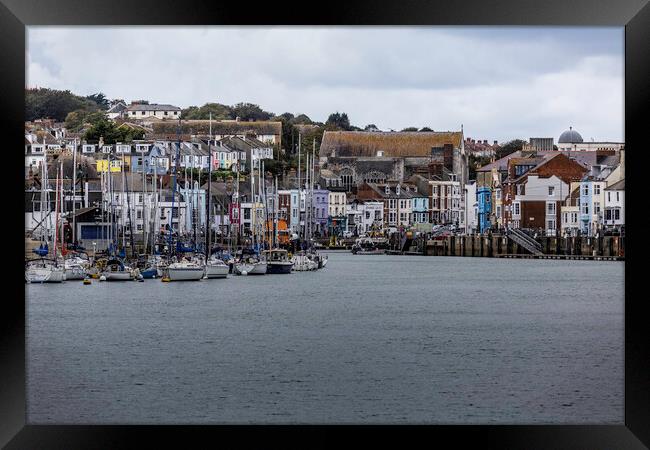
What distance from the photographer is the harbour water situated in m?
11.5

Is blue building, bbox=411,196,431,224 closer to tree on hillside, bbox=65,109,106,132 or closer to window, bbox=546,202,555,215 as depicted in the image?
window, bbox=546,202,555,215

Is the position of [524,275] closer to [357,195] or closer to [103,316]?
[103,316]

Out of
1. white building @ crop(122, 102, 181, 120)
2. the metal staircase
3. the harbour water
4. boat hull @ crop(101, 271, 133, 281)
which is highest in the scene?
white building @ crop(122, 102, 181, 120)

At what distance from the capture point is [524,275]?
43969mm

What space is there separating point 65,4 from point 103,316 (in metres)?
18.0

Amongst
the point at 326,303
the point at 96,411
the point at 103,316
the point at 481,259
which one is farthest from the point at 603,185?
the point at 96,411

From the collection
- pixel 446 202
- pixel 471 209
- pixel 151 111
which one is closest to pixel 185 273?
pixel 471 209

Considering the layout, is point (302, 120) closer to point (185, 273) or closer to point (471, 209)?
point (471, 209)

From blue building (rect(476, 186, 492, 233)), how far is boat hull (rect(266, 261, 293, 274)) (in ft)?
97.0

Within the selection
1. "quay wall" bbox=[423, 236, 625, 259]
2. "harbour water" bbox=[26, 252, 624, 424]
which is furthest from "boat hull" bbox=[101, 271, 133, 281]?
"quay wall" bbox=[423, 236, 625, 259]

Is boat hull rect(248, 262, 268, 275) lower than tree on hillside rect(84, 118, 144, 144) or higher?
lower

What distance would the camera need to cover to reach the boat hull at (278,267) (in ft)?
126

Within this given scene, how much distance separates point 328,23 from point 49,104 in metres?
59.6

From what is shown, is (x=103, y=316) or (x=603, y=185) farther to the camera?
(x=603, y=185)
